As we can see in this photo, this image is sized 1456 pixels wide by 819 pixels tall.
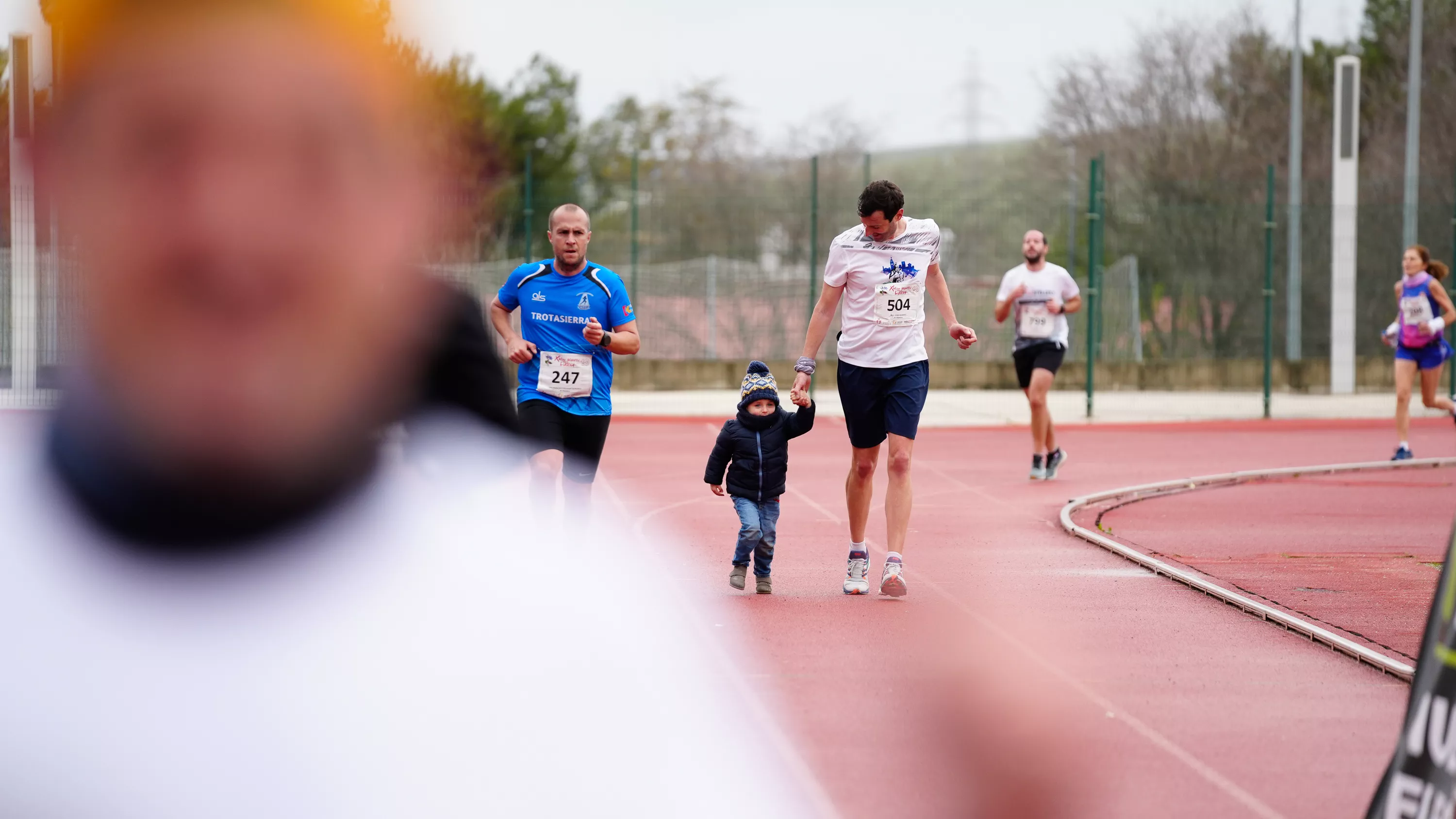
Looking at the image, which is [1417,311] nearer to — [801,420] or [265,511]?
[801,420]

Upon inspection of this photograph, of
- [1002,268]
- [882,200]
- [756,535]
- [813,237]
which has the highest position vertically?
[813,237]

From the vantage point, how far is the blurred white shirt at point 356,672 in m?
0.83

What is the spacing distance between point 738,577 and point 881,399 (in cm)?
115

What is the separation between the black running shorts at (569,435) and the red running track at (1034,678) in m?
0.15

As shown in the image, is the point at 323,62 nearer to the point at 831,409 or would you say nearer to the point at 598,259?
the point at 831,409

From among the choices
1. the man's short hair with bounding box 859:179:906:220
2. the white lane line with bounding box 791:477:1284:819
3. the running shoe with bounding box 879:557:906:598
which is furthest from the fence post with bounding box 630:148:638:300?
the white lane line with bounding box 791:477:1284:819

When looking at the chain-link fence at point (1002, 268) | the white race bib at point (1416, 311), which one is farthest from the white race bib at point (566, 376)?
the chain-link fence at point (1002, 268)

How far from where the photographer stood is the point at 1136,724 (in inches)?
205

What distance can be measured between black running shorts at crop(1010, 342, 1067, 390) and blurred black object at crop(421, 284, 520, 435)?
12.6 m

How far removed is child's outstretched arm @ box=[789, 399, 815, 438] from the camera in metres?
7.78

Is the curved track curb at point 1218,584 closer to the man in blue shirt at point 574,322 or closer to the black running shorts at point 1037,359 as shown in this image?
the black running shorts at point 1037,359

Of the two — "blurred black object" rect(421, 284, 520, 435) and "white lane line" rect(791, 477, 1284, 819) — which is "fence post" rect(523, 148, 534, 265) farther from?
"blurred black object" rect(421, 284, 520, 435)

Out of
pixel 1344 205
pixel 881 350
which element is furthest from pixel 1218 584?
pixel 1344 205

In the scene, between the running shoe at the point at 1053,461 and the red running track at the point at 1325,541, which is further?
the running shoe at the point at 1053,461
